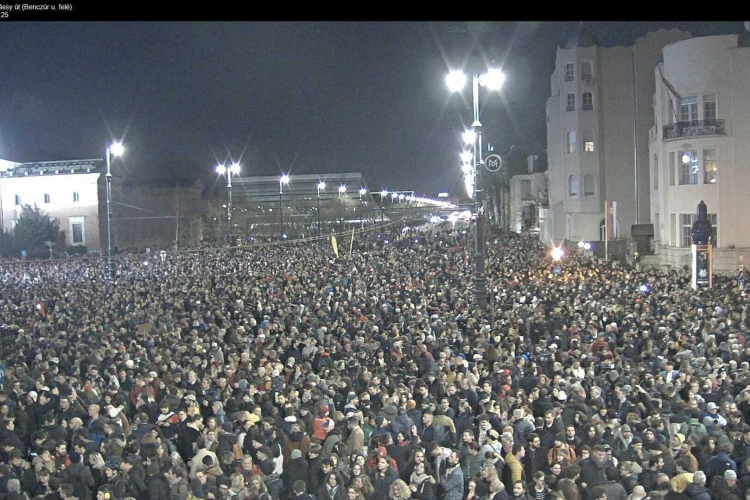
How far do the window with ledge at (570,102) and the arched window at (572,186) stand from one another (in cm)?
312

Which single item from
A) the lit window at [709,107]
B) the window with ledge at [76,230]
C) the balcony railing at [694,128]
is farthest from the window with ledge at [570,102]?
the window with ledge at [76,230]

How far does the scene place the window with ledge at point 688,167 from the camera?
26078 millimetres

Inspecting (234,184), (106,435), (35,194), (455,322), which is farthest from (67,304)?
(234,184)

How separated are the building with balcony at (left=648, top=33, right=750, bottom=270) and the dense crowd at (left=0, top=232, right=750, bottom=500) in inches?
378

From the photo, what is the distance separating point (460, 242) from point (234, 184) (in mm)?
55684

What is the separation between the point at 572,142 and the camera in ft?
119

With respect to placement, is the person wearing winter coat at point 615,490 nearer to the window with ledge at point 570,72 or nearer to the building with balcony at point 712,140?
the building with balcony at point 712,140

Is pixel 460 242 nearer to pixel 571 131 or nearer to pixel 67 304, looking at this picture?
pixel 571 131

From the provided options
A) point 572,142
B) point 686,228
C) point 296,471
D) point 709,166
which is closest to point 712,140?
point 709,166

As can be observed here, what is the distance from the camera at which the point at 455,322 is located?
13.8 meters

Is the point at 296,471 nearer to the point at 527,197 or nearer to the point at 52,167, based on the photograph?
the point at 527,197

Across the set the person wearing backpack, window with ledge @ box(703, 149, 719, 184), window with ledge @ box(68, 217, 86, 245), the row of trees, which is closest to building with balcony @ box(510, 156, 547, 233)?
window with ledge @ box(703, 149, 719, 184)

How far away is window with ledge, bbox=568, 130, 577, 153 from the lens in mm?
35906

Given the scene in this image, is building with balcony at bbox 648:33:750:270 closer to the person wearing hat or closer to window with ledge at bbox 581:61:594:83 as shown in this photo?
window with ledge at bbox 581:61:594:83
